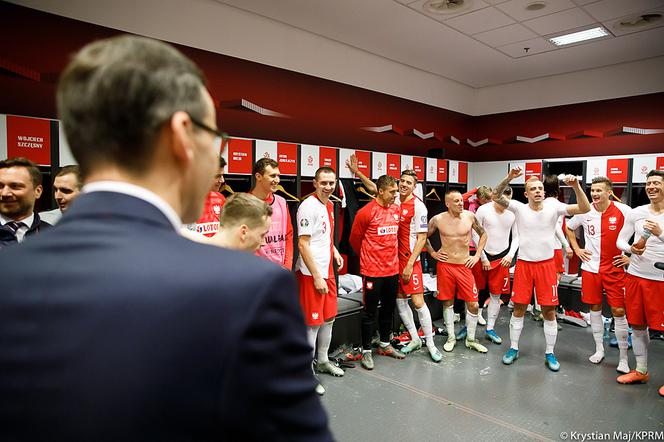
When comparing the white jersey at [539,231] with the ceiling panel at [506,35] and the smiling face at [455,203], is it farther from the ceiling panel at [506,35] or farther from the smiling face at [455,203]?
the ceiling panel at [506,35]

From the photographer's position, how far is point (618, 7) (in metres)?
4.32

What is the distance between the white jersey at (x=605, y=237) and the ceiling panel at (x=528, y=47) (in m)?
2.59

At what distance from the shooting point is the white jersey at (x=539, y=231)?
378 centimetres

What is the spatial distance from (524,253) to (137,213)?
3.92 meters

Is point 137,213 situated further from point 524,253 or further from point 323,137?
point 323,137

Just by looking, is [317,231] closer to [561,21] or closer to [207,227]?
[207,227]

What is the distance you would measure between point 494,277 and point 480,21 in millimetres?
2856

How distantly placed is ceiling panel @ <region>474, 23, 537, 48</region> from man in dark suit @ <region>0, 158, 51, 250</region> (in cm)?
492

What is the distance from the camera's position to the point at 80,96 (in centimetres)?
50

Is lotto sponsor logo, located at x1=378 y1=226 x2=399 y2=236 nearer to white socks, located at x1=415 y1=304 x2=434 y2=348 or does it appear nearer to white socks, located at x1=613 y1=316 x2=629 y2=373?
white socks, located at x1=415 y1=304 x2=434 y2=348

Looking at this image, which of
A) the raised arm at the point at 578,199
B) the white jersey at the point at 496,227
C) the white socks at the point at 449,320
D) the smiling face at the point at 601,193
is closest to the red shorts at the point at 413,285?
the white socks at the point at 449,320

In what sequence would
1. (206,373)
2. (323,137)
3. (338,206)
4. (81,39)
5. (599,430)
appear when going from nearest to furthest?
(206,373), (599,430), (81,39), (338,206), (323,137)

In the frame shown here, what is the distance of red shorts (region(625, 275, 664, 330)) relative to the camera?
3.17m

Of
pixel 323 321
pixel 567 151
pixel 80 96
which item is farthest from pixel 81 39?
pixel 567 151
